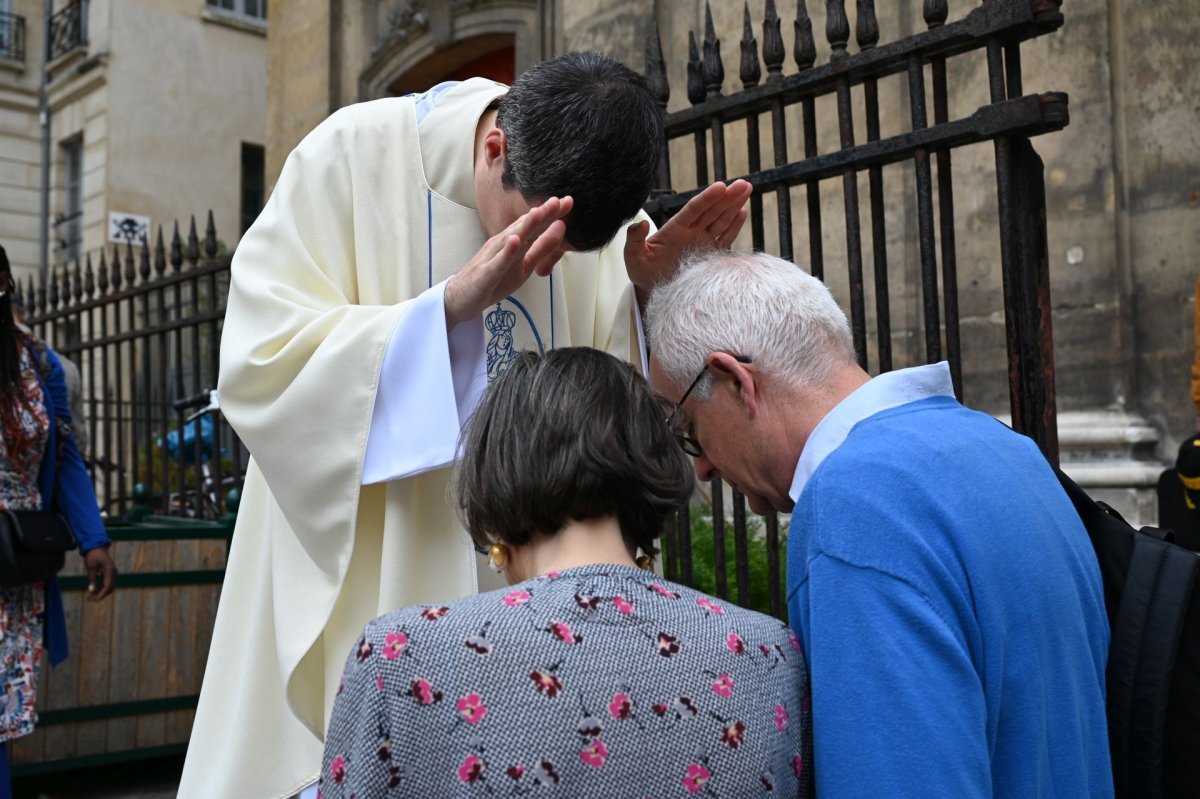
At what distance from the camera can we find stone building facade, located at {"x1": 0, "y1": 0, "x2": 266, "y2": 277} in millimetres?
18484

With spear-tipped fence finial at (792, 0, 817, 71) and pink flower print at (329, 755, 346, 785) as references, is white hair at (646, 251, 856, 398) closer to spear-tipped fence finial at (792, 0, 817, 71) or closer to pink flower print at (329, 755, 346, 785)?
pink flower print at (329, 755, 346, 785)

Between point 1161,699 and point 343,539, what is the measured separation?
49.5 inches

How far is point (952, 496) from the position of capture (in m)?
1.39

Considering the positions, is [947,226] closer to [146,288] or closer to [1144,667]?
[1144,667]

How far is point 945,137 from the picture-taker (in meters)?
2.76

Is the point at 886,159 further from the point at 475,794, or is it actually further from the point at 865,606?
the point at 475,794

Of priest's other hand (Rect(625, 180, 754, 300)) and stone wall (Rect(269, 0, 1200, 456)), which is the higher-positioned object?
stone wall (Rect(269, 0, 1200, 456))

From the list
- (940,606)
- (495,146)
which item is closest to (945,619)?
(940,606)

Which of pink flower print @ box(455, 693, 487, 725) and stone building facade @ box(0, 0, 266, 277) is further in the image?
stone building facade @ box(0, 0, 266, 277)

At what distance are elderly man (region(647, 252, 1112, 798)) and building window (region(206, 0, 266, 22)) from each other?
20626 millimetres

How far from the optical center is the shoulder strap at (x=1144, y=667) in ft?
4.96

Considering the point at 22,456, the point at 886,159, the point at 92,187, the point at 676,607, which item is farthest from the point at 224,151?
the point at 676,607

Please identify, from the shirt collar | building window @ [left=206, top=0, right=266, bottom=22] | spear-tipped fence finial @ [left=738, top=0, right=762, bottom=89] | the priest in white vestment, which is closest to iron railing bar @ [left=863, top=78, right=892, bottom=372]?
spear-tipped fence finial @ [left=738, top=0, right=762, bottom=89]

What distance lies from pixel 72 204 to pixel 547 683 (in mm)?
20867
